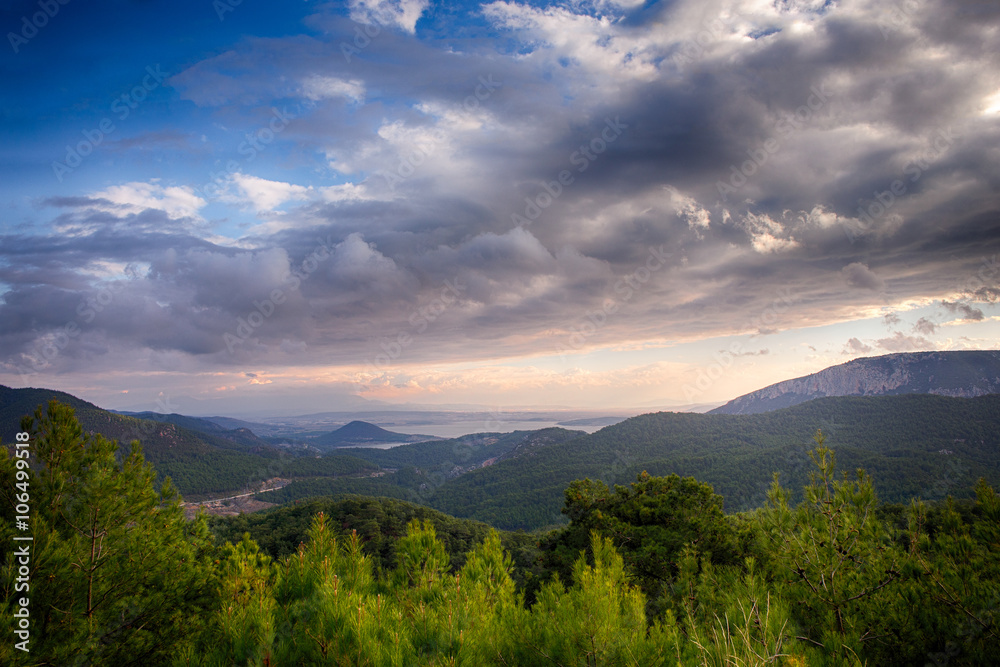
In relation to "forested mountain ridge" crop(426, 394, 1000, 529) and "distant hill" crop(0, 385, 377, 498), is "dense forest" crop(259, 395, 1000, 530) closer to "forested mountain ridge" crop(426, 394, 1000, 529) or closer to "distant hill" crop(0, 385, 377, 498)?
"forested mountain ridge" crop(426, 394, 1000, 529)

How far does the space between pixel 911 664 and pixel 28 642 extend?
26.2ft

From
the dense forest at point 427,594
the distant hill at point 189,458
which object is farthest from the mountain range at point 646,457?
the dense forest at point 427,594

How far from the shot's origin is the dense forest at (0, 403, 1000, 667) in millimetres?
3131

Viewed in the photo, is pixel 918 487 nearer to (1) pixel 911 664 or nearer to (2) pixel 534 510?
(2) pixel 534 510

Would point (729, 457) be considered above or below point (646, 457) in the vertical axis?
above

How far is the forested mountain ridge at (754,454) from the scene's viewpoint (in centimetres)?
9469

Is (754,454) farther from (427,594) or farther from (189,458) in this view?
(189,458)

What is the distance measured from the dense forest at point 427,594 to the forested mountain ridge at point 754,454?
277ft

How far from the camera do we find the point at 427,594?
4.12 metres

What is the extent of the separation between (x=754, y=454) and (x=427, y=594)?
131730 millimetres

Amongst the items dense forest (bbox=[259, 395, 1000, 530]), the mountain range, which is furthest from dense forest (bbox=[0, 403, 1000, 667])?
the mountain range

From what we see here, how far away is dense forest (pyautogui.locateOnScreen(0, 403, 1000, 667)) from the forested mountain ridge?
84411 mm

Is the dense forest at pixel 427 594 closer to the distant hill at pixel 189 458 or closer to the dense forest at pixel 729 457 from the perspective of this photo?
the dense forest at pixel 729 457

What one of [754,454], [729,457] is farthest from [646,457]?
[754,454]
